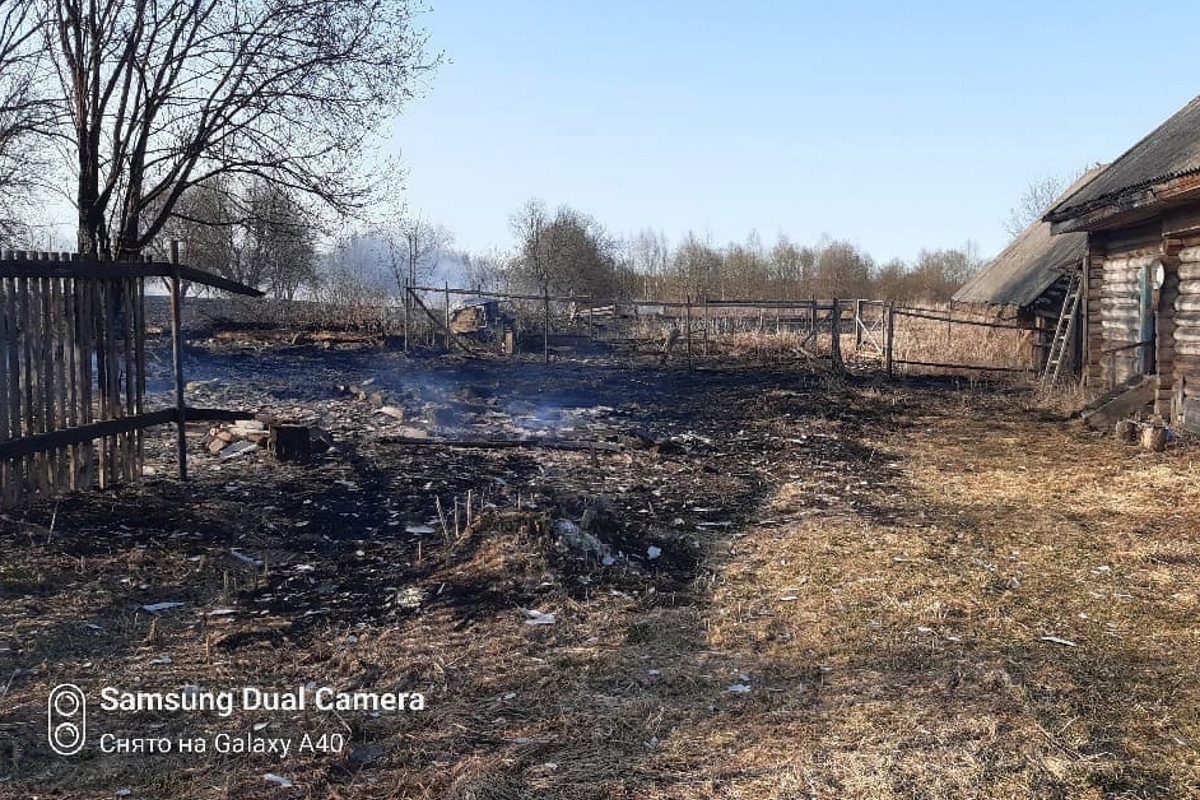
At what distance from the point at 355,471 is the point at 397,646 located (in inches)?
167

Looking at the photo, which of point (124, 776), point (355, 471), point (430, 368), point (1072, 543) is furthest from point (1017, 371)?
point (124, 776)

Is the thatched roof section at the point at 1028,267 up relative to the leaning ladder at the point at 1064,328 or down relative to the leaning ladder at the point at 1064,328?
up

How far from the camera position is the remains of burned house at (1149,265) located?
35.1ft

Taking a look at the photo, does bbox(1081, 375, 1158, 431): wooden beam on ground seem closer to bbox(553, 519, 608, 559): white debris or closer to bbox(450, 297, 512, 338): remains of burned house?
bbox(553, 519, 608, 559): white debris

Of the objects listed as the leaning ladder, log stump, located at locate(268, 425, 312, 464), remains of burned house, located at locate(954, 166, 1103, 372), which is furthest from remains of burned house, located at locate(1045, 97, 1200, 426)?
log stump, located at locate(268, 425, 312, 464)

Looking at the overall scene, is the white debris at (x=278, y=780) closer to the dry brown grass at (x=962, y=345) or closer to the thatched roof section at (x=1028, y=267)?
the thatched roof section at (x=1028, y=267)

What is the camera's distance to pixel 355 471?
26.9ft

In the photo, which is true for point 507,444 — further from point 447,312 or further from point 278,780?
point 447,312

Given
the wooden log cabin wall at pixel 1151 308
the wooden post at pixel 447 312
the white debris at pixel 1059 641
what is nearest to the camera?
the white debris at pixel 1059 641

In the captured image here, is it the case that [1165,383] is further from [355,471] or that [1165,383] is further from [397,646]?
[397,646]

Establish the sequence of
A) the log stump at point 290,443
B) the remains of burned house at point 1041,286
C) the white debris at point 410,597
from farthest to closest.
A: the remains of burned house at point 1041,286 → the log stump at point 290,443 → the white debris at point 410,597

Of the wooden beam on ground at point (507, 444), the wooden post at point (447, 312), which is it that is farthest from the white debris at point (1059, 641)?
the wooden post at point (447, 312)

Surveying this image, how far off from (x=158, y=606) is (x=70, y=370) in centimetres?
262

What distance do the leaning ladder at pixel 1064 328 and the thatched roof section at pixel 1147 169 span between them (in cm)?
245
